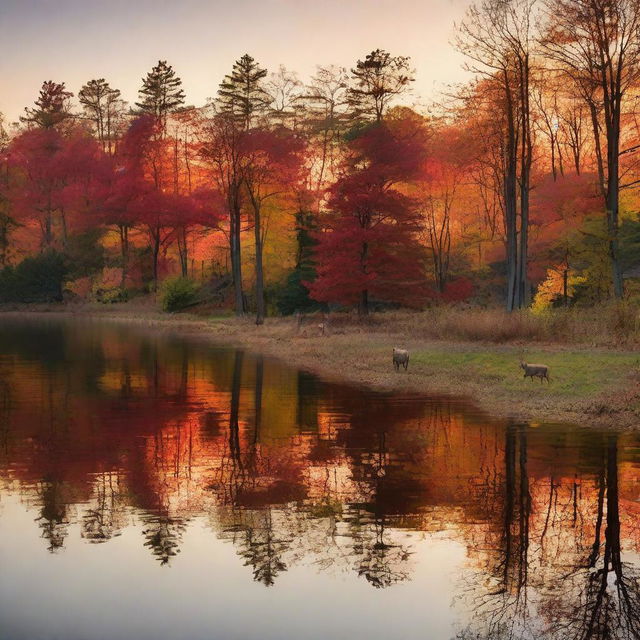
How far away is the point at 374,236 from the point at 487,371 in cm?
2021

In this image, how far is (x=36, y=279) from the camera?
82562mm

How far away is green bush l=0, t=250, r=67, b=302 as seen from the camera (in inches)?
3236

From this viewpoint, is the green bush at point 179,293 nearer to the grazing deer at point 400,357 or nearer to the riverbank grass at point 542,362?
the riverbank grass at point 542,362

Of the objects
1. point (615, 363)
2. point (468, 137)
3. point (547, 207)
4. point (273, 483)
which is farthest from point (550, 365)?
point (547, 207)

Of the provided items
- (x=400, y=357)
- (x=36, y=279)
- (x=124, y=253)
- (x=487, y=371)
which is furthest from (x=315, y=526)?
(x=36, y=279)

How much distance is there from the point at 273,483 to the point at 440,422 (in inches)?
244

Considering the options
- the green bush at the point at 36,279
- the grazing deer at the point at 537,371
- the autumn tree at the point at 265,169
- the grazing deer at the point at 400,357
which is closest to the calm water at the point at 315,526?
the grazing deer at the point at 537,371

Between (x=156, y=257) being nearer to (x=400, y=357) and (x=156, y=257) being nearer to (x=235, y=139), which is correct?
(x=235, y=139)

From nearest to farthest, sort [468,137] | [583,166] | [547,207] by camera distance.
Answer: [468,137] < [547,207] < [583,166]

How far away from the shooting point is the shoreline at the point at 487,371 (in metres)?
18.6

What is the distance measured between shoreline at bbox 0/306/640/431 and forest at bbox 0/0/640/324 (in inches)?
275

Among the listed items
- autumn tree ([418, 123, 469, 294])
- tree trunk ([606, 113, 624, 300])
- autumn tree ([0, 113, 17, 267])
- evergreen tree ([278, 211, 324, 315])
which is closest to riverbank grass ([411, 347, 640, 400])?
tree trunk ([606, 113, 624, 300])

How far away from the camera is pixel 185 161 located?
7806 cm

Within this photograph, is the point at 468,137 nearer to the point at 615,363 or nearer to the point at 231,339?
the point at 231,339
